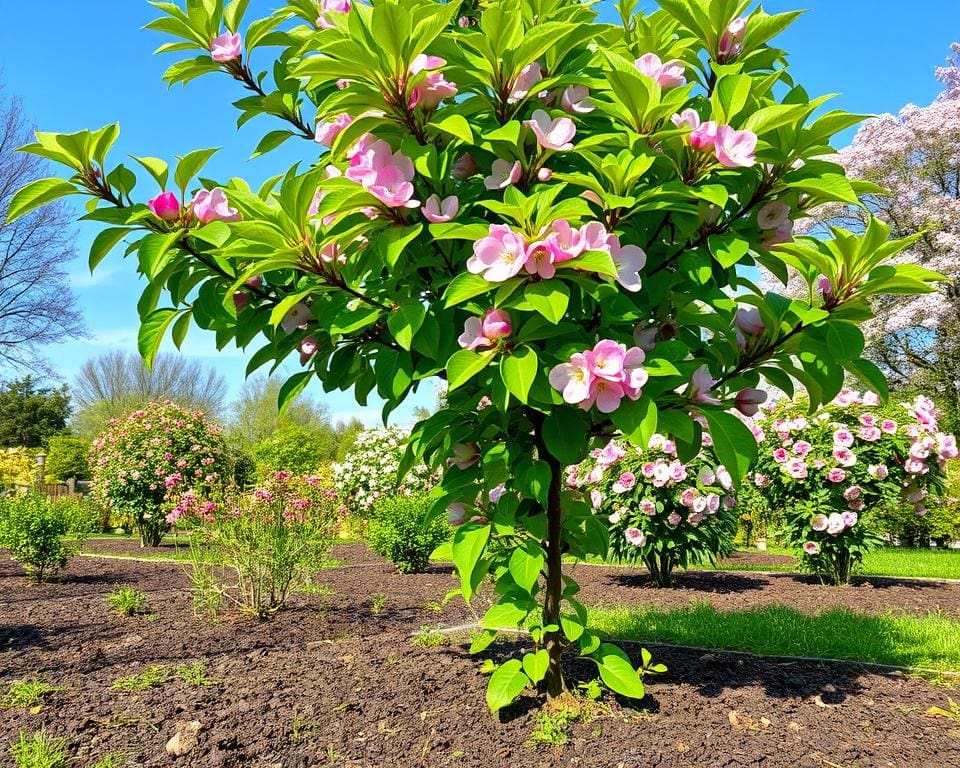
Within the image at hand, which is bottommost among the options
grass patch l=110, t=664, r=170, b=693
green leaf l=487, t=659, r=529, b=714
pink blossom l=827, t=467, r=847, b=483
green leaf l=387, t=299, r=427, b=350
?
grass patch l=110, t=664, r=170, b=693

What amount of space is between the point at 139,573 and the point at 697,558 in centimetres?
559

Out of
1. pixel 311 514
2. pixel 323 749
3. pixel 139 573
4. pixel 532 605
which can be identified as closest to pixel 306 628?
pixel 311 514

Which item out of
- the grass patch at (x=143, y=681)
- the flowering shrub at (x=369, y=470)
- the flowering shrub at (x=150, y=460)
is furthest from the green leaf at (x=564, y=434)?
the flowering shrub at (x=150, y=460)

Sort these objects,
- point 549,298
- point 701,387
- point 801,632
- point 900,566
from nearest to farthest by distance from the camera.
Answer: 1. point 549,298
2. point 701,387
3. point 801,632
4. point 900,566

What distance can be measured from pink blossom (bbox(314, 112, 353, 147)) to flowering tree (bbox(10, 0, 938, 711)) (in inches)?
0.5

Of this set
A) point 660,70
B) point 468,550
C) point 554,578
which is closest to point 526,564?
point 468,550

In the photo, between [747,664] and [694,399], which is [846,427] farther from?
[694,399]

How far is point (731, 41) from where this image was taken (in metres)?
2.03

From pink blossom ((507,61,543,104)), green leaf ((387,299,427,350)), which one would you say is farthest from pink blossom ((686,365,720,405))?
pink blossom ((507,61,543,104))

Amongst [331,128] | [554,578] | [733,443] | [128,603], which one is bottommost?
[128,603]

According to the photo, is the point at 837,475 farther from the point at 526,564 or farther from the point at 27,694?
the point at 27,694

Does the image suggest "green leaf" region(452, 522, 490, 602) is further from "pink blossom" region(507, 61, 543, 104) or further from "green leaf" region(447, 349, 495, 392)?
"pink blossom" region(507, 61, 543, 104)

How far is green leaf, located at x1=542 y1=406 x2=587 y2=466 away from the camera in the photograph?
74.5 inches

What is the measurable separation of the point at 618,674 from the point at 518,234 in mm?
1492
